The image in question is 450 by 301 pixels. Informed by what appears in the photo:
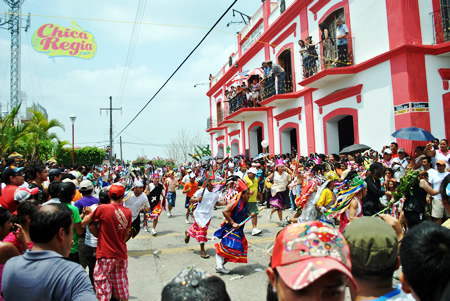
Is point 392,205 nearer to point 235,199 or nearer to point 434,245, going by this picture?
point 235,199

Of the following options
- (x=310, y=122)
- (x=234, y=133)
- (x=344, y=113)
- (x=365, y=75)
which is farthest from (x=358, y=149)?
(x=234, y=133)

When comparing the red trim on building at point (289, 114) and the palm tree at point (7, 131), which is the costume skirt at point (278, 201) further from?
the palm tree at point (7, 131)

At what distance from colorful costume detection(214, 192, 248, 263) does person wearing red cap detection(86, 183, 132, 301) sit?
6.67 feet

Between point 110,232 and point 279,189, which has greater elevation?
point 279,189

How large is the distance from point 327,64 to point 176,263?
29.9ft

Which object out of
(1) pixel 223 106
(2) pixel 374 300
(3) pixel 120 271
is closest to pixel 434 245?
(2) pixel 374 300

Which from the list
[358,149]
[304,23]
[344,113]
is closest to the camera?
[358,149]

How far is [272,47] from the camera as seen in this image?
55.0ft

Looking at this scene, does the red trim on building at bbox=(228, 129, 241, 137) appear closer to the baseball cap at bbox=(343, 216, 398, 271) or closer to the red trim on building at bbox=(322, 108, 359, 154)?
the red trim on building at bbox=(322, 108, 359, 154)

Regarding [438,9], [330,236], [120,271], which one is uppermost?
[438,9]

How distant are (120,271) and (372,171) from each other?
499 centimetres

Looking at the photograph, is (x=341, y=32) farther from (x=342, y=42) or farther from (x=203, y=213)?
(x=203, y=213)

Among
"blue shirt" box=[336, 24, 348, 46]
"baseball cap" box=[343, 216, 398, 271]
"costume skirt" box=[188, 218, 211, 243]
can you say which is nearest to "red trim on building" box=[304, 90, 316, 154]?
"blue shirt" box=[336, 24, 348, 46]

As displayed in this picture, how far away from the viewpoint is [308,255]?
1338 mm
